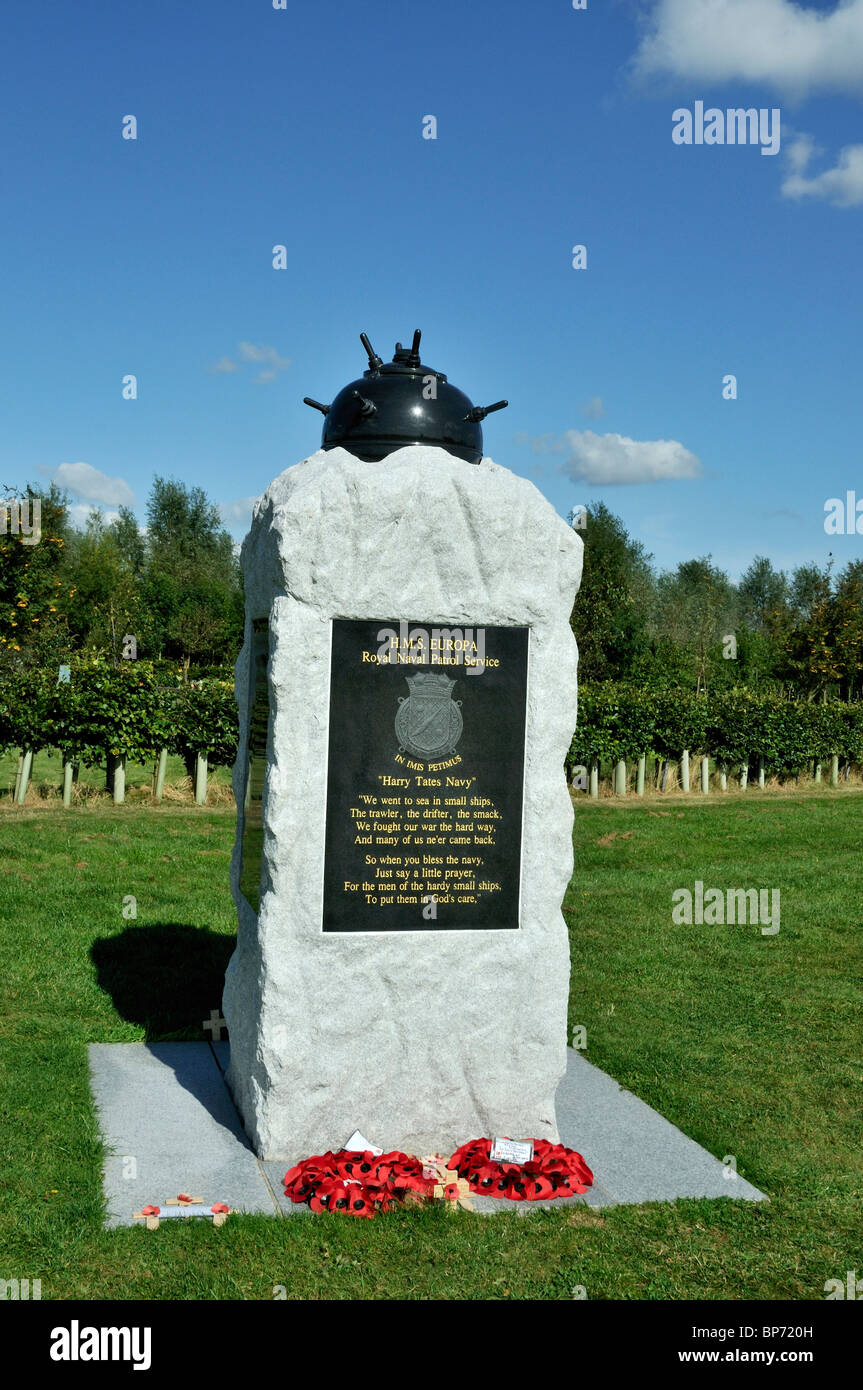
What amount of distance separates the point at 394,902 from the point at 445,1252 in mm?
1693

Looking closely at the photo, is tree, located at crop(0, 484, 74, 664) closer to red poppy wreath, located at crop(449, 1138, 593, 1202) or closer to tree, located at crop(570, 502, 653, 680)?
tree, located at crop(570, 502, 653, 680)

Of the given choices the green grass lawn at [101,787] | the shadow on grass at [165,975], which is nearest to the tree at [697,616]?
the green grass lawn at [101,787]

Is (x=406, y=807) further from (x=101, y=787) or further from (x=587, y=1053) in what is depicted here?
(x=101, y=787)

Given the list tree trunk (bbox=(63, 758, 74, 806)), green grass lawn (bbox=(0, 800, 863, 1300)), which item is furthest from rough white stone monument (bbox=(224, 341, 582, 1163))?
tree trunk (bbox=(63, 758, 74, 806))

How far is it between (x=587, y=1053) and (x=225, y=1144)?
8.85ft

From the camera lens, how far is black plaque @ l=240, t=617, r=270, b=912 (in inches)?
232

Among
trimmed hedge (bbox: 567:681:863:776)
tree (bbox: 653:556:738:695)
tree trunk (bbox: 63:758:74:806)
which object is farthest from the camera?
tree (bbox: 653:556:738:695)

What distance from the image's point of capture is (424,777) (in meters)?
5.86

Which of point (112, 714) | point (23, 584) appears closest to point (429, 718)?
point (112, 714)

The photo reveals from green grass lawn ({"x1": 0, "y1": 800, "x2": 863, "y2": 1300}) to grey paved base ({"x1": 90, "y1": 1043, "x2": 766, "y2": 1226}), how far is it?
138mm

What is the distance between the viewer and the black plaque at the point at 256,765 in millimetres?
5891

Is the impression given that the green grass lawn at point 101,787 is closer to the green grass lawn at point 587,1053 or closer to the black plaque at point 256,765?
the green grass lawn at point 587,1053

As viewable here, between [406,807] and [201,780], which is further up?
[406,807]

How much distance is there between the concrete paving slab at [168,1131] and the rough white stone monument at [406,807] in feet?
0.79
